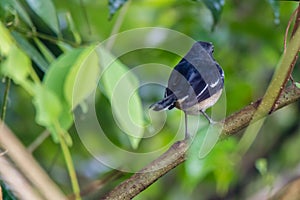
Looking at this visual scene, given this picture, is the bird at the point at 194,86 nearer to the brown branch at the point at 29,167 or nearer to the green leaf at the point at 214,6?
the green leaf at the point at 214,6

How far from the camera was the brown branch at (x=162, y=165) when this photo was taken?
0.70 meters

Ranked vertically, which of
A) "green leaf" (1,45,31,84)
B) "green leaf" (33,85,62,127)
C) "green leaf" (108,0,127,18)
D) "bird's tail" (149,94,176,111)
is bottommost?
"bird's tail" (149,94,176,111)

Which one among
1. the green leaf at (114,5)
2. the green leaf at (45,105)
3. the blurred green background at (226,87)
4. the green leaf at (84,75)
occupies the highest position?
the green leaf at (45,105)

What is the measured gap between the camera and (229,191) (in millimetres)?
2117

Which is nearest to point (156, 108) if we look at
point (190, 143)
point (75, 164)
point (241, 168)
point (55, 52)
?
point (190, 143)

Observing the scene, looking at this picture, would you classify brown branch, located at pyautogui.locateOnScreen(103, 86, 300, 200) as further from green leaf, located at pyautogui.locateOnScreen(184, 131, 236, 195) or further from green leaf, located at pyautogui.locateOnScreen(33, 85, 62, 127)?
green leaf, located at pyautogui.locateOnScreen(184, 131, 236, 195)

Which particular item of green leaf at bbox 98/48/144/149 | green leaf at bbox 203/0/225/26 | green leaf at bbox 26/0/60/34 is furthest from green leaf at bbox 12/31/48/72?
green leaf at bbox 203/0/225/26

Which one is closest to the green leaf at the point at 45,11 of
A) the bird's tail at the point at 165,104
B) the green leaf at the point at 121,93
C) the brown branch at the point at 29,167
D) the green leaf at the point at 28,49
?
the green leaf at the point at 28,49

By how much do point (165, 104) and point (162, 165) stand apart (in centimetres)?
9

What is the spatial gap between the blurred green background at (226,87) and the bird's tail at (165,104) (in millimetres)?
484

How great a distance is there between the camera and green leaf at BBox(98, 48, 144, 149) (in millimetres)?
847

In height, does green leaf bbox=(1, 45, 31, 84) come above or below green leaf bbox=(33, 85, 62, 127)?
above

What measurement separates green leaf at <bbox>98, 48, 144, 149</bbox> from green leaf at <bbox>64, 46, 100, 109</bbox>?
0.05 ft

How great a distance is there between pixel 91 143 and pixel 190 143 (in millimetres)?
981
